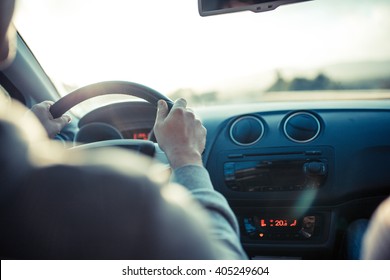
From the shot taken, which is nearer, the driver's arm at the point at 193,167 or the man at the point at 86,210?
the man at the point at 86,210

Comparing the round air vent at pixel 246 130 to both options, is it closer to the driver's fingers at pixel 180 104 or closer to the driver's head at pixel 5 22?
the driver's fingers at pixel 180 104

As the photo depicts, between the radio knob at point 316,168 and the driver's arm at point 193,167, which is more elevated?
the driver's arm at point 193,167

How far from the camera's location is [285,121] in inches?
77.6

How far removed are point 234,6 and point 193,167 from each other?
724mm

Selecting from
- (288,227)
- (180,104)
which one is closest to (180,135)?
(180,104)

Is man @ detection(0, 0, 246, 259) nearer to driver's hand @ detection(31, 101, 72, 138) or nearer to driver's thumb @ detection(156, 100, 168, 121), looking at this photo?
A: driver's thumb @ detection(156, 100, 168, 121)

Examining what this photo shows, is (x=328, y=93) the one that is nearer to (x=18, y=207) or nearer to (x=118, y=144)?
(x=118, y=144)

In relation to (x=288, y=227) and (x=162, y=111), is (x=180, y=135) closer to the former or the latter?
(x=162, y=111)

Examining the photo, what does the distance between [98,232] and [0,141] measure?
23 centimetres

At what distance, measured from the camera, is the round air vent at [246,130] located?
1.98 meters

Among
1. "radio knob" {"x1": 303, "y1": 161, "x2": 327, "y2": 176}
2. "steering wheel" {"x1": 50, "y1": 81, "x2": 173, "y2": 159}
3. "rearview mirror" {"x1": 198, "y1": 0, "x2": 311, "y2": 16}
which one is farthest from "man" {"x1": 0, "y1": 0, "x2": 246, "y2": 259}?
"radio knob" {"x1": 303, "y1": 161, "x2": 327, "y2": 176}

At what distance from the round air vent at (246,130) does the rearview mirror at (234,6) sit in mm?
754

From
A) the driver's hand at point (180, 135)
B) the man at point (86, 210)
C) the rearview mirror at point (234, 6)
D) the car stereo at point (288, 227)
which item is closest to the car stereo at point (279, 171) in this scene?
the car stereo at point (288, 227)
